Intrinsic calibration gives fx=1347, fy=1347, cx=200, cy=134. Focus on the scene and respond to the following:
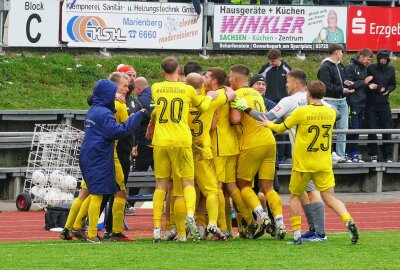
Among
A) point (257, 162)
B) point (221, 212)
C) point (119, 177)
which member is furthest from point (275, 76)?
point (119, 177)

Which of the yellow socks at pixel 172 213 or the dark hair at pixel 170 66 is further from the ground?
the dark hair at pixel 170 66

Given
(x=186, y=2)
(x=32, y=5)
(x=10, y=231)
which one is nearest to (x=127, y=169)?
(x=10, y=231)

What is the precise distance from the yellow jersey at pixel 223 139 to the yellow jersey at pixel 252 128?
0.13 metres

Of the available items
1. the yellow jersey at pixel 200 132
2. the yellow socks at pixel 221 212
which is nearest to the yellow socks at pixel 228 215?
the yellow socks at pixel 221 212

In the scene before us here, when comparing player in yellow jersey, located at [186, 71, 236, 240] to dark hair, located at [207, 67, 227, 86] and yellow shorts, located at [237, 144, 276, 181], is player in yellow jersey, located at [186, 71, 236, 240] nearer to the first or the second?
dark hair, located at [207, 67, 227, 86]

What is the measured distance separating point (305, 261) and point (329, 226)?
5687 millimetres

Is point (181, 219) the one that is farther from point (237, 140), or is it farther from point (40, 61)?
point (40, 61)

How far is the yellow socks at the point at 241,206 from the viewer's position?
16422 millimetres

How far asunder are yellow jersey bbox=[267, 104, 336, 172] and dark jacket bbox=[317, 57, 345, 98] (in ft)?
23.4

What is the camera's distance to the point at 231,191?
16469 mm

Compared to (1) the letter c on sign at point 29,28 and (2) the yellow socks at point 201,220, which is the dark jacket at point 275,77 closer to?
(1) the letter c on sign at point 29,28

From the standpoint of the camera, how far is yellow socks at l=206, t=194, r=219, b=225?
15.8m

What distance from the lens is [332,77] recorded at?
Answer: 22844 millimetres

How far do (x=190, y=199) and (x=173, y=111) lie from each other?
104 cm
